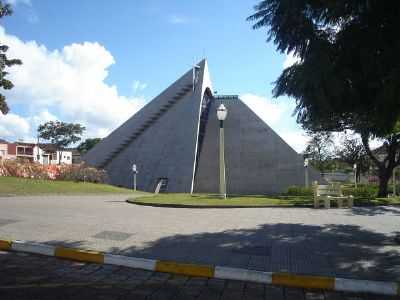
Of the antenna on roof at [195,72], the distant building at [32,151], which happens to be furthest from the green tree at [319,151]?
the distant building at [32,151]

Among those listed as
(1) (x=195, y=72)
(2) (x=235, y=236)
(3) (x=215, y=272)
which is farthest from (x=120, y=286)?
(1) (x=195, y=72)

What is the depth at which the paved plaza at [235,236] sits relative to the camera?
6816 mm

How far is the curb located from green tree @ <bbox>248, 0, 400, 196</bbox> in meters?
2.81

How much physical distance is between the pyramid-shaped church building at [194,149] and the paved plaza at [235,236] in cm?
1771

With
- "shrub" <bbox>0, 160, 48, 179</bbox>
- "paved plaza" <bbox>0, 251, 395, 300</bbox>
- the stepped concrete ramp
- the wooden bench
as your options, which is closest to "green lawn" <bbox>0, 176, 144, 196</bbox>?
"shrub" <bbox>0, 160, 48, 179</bbox>

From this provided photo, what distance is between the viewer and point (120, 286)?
546 cm

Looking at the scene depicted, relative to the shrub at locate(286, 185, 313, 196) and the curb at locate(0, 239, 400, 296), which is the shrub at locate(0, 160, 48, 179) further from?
the curb at locate(0, 239, 400, 296)

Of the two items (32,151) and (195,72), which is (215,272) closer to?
(195,72)

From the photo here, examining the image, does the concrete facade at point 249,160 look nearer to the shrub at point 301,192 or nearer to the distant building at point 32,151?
the shrub at point 301,192

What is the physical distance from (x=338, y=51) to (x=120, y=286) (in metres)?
4.97

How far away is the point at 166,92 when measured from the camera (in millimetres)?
37812

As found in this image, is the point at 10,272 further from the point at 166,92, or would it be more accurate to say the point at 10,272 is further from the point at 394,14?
the point at 166,92

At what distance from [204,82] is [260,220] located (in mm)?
25529

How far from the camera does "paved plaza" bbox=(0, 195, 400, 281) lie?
6.82m
